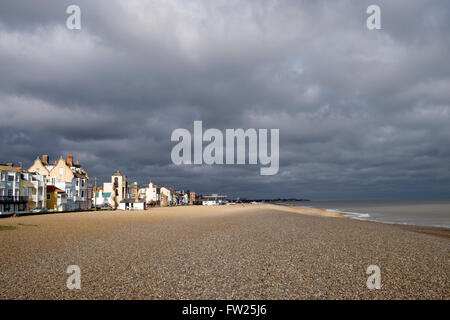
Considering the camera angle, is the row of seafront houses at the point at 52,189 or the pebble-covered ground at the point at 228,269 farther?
the row of seafront houses at the point at 52,189

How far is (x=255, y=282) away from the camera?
39.8 feet

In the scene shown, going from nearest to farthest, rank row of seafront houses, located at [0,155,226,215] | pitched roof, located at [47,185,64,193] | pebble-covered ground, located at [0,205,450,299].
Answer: pebble-covered ground, located at [0,205,450,299]
row of seafront houses, located at [0,155,226,215]
pitched roof, located at [47,185,64,193]

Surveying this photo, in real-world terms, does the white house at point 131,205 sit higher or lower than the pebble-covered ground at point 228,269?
lower

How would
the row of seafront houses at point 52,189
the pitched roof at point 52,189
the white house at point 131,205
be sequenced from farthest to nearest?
the white house at point 131,205, the pitched roof at point 52,189, the row of seafront houses at point 52,189

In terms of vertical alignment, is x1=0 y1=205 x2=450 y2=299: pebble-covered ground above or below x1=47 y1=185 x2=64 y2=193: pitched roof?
below

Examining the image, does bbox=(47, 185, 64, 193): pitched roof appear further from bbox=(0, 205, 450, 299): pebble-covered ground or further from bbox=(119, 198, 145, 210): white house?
bbox=(0, 205, 450, 299): pebble-covered ground

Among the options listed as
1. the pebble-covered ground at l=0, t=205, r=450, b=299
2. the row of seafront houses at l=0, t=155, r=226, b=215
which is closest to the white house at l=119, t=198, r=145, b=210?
the row of seafront houses at l=0, t=155, r=226, b=215

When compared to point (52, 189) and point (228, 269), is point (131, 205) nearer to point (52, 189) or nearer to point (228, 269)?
point (52, 189)

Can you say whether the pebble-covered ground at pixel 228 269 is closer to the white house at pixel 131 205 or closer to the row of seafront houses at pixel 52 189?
the row of seafront houses at pixel 52 189

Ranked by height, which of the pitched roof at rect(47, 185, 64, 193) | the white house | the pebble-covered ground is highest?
the pitched roof at rect(47, 185, 64, 193)

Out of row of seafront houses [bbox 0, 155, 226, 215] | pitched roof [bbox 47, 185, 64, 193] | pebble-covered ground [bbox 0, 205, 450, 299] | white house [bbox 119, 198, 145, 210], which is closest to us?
pebble-covered ground [bbox 0, 205, 450, 299]

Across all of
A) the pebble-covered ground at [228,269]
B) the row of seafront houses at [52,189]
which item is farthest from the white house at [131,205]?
Result: the pebble-covered ground at [228,269]

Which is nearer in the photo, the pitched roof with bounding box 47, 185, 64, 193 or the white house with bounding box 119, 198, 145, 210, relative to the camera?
the pitched roof with bounding box 47, 185, 64, 193
